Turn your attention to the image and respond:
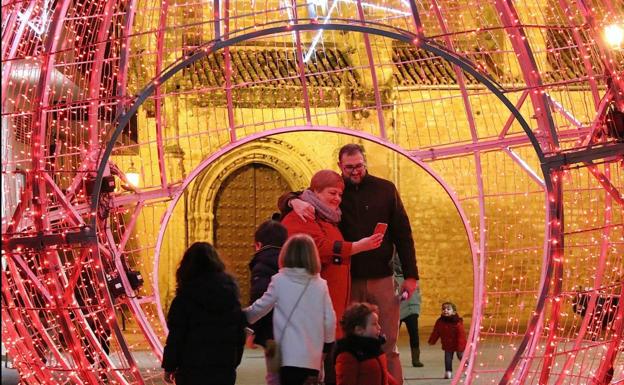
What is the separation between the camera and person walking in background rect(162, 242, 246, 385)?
5699 mm

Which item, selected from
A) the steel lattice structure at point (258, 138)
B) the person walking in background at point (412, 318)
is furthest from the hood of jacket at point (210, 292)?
the person walking in background at point (412, 318)

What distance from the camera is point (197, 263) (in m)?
5.73

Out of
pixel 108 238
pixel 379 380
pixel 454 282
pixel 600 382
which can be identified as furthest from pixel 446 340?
pixel 454 282

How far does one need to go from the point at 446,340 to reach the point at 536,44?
8.16 meters

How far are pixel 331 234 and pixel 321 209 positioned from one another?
0.52 ft

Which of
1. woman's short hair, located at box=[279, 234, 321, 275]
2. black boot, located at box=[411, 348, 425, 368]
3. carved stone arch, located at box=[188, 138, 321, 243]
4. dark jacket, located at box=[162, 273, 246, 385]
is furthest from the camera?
carved stone arch, located at box=[188, 138, 321, 243]

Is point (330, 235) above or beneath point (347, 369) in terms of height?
above

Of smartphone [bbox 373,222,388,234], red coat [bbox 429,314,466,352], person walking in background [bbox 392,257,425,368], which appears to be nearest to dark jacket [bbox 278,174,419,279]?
smartphone [bbox 373,222,388,234]

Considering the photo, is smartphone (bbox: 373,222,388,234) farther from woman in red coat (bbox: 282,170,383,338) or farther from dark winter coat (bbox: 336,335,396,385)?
dark winter coat (bbox: 336,335,396,385)

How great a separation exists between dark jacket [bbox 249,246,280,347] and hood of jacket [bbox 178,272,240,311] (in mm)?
554

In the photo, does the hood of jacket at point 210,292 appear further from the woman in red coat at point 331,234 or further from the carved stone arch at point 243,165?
the carved stone arch at point 243,165

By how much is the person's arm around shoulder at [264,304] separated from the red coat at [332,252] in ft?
2.80

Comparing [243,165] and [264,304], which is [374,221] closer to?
[264,304]

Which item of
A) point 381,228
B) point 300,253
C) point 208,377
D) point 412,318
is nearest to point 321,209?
point 381,228
